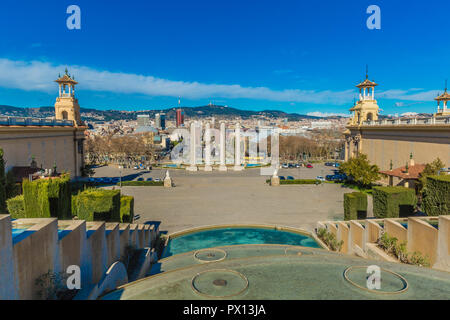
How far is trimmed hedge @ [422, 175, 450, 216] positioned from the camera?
50.3 ft

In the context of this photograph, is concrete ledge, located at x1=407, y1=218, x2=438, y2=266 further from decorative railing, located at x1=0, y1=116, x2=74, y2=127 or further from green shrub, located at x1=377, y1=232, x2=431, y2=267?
decorative railing, located at x1=0, y1=116, x2=74, y2=127

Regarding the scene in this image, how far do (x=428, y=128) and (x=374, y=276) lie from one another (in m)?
29.1

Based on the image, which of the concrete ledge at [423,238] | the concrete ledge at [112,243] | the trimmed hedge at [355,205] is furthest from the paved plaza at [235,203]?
the concrete ledge at [112,243]

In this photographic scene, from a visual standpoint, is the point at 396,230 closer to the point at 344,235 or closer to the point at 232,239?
the point at 344,235

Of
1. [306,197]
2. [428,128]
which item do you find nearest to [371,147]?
[428,128]

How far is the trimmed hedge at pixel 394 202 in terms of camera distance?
19.2 m

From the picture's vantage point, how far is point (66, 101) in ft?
135

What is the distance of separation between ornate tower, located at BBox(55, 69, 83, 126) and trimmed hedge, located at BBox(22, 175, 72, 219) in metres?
32.8

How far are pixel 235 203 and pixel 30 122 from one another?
22.6 meters

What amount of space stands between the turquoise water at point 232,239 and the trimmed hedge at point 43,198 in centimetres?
664

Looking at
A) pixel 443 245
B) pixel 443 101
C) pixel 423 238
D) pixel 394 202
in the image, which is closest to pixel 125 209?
pixel 423 238

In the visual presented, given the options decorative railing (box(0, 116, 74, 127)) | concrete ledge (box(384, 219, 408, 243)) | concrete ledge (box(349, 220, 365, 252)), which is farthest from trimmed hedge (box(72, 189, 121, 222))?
decorative railing (box(0, 116, 74, 127))

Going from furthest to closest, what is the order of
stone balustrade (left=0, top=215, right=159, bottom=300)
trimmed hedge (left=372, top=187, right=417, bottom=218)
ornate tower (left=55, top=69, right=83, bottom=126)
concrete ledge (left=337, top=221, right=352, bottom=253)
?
ornate tower (left=55, top=69, right=83, bottom=126) → trimmed hedge (left=372, top=187, right=417, bottom=218) → concrete ledge (left=337, top=221, right=352, bottom=253) → stone balustrade (left=0, top=215, right=159, bottom=300)

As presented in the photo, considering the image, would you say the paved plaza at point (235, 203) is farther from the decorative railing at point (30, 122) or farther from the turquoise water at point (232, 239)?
the decorative railing at point (30, 122)
